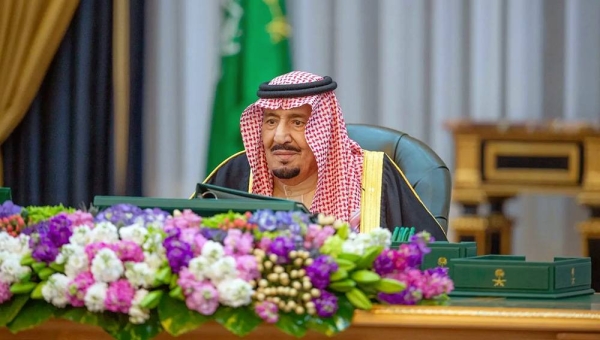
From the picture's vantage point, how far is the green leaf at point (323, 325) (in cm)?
208

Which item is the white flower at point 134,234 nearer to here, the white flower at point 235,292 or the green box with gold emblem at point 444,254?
the white flower at point 235,292

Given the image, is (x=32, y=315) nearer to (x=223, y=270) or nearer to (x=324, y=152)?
(x=223, y=270)

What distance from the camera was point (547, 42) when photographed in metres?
6.50

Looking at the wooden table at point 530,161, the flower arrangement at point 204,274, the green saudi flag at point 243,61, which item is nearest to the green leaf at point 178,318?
the flower arrangement at point 204,274

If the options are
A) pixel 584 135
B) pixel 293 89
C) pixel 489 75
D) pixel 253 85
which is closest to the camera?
pixel 293 89

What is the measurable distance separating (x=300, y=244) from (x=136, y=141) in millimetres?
4285

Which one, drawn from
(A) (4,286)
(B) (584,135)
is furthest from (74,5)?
(A) (4,286)

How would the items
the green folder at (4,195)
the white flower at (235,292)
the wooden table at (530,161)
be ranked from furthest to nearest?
the wooden table at (530,161) < the green folder at (4,195) < the white flower at (235,292)

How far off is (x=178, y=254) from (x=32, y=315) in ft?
1.01

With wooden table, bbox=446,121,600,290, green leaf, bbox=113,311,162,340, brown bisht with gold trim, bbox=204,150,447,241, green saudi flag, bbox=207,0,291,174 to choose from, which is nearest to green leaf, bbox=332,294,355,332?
green leaf, bbox=113,311,162,340

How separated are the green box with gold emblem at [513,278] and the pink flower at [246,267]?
65cm

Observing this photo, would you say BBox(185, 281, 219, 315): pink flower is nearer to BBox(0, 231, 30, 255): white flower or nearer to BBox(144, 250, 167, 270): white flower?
BBox(144, 250, 167, 270): white flower

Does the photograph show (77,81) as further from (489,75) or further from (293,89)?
(293,89)

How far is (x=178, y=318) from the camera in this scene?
2086 mm
